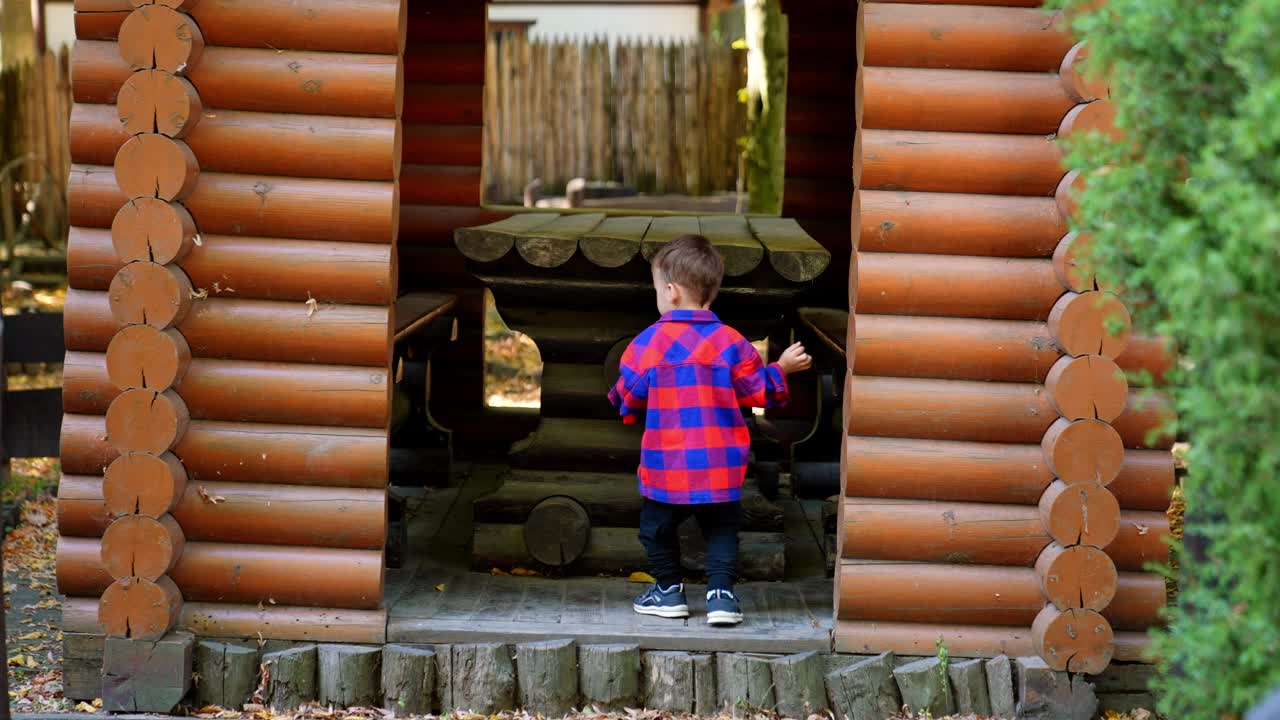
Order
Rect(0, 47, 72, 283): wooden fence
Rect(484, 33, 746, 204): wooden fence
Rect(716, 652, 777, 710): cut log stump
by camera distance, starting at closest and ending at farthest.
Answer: Rect(716, 652, 777, 710): cut log stump → Rect(0, 47, 72, 283): wooden fence → Rect(484, 33, 746, 204): wooden fence

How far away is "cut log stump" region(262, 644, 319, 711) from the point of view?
5.11m

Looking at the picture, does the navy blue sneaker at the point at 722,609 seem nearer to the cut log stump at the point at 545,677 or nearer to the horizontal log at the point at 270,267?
the cut log stump at the point at 545,677

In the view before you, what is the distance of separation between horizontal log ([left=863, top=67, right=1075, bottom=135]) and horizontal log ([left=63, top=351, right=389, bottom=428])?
227cm

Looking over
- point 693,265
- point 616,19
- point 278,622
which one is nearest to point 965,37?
point 693,265

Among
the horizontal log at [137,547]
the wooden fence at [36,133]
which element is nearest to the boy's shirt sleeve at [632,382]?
the horizontal log at [137,547]

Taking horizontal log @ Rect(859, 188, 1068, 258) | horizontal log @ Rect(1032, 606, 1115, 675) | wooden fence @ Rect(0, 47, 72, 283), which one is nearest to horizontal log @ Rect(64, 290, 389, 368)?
horizontal log @ Rect(859, 188, 1068, 258)

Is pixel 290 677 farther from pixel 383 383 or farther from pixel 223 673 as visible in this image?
pixel 383 383

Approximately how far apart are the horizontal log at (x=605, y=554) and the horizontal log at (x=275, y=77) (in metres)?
2.28

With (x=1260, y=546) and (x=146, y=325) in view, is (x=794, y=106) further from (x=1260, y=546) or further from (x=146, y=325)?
(x=1260, y=546)

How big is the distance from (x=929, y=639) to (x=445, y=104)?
196 inches

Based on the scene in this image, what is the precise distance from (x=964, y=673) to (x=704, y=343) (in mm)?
1711

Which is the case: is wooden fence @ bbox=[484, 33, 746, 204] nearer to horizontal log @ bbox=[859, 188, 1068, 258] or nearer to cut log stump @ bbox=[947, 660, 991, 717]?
horizontal log @ bbox=[859, 188, 1068, 258]

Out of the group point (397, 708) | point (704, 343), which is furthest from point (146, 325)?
point (704, 343)

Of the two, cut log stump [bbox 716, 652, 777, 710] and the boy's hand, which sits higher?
the boy's hand
